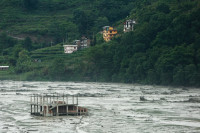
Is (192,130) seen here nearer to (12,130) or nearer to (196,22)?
(12,130)

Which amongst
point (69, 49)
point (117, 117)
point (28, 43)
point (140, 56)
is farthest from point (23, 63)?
point (117, 117)

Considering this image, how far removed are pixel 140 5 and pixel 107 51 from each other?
2926cm

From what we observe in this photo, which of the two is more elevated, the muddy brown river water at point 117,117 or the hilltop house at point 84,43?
the hilltop house at point 84,43

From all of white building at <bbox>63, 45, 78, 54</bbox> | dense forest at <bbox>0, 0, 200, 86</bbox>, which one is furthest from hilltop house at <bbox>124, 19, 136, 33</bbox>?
white building at <bbox>63, 45, 78, 54</bbox>

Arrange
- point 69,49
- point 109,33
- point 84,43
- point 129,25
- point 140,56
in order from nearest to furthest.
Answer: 1. point 140,56
2. point 129,25
3. point 69,49
4. point 109,33
5. point 84,43

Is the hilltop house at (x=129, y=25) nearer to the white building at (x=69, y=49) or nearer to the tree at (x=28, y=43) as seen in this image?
the white building at (x=69, y=49)

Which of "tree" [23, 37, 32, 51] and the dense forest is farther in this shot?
"tree" [23, 37, 32, 51]

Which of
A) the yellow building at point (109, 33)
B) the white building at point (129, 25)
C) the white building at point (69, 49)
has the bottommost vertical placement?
the white building at point (69, 49)

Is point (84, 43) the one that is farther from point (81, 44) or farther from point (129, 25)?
point (129, 25)

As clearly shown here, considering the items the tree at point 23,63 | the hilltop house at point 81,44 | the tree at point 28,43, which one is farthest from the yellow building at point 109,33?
the tree at point 28,43

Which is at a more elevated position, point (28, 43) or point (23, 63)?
point (28, 43)

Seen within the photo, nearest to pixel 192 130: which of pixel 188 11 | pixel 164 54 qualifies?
pixel 164 54

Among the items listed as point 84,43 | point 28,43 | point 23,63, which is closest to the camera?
point 23,63

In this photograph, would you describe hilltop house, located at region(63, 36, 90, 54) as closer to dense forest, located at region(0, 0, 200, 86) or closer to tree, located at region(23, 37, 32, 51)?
dense forest, located at region(0, 0, 200, 86)
